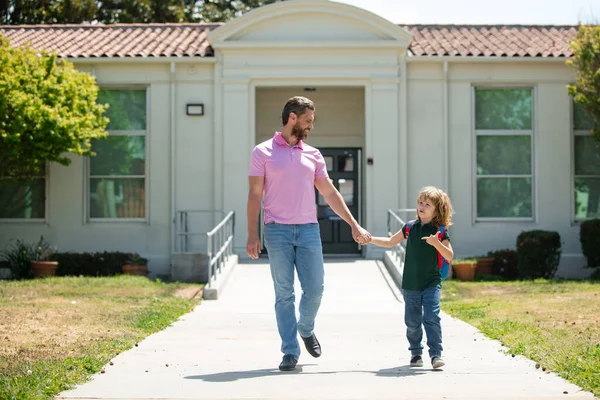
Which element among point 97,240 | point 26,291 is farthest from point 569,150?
point 26,291

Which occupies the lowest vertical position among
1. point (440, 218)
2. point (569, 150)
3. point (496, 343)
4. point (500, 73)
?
point (496, 343)

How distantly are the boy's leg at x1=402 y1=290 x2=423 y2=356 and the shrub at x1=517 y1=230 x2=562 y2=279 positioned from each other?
930 cm

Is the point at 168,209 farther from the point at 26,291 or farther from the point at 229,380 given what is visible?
the point at 229,380

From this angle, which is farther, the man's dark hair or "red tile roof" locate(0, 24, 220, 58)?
"red tile roof" locate(0, 24, 220, 58)

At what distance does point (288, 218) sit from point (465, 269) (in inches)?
373

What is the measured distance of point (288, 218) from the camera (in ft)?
23.0

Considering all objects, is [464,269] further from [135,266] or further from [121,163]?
[121,163]

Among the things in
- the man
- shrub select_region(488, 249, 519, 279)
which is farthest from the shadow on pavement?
shrub select_region(488, 249, 519, 279)

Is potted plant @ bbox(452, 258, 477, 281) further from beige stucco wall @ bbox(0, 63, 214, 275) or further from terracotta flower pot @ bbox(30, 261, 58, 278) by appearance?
terracotta flower pot @ bbox(30, 261, 58, 278)

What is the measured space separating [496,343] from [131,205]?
1054 centimetres

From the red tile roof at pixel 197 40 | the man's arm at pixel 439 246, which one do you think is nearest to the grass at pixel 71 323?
the man's arm at pixel 439 246

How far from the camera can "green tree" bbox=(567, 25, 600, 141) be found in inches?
629

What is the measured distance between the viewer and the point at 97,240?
17672mm

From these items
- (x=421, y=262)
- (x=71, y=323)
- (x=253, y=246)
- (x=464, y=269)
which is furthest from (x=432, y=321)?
(x=464, y=269)
